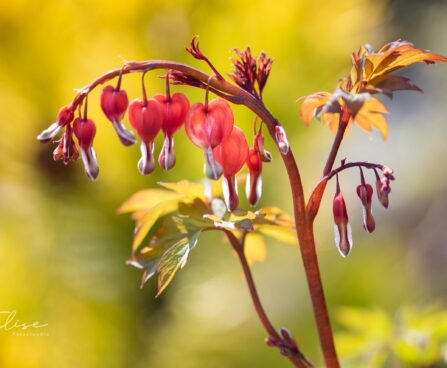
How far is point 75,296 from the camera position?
5.29ft

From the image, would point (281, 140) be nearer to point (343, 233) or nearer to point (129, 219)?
point (343, 233)

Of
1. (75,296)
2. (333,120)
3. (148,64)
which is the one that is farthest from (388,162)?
(148,64)

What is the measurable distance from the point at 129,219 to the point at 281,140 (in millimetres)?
1219

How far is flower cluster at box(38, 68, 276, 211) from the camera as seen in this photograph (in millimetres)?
515

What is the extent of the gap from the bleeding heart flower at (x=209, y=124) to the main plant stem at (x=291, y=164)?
0.02 m

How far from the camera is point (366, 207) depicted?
1.73ft

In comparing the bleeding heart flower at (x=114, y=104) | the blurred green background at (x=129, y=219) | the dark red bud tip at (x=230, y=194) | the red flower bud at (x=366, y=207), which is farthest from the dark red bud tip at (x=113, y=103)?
the blurred green background at (x=129, y=219)

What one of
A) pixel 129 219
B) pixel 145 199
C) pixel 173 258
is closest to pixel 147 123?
pixel 173 258

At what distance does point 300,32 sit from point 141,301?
37.8 inches

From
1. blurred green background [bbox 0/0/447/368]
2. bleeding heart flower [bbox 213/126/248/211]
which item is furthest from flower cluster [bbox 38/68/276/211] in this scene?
→ blurred green background [bbox 0/0/447/368]

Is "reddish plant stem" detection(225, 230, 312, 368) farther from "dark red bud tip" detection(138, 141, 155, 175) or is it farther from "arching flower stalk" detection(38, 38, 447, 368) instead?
"dark red bud tip" detection(138, 141, 155, 175)

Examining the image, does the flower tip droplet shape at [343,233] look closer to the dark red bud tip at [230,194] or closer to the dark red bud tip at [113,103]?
the dark red bud tip at [230,194]

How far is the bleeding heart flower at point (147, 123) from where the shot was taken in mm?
521

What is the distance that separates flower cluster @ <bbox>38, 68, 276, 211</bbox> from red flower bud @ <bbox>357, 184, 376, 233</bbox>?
3.6 inches
